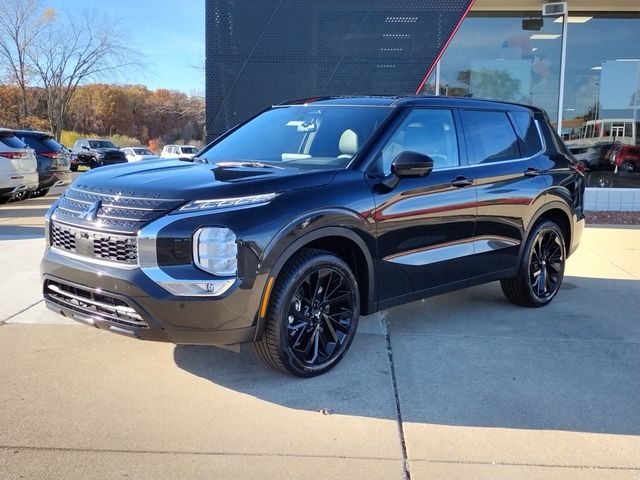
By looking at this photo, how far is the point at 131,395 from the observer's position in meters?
3.67

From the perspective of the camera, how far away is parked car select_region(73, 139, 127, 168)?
107 ft

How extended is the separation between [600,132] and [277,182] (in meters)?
11.7

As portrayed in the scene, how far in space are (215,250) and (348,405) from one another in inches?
47.4

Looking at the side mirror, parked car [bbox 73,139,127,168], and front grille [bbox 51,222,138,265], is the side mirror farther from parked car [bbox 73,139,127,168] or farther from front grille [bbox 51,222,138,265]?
parked car [bbox 73,139,127,168]

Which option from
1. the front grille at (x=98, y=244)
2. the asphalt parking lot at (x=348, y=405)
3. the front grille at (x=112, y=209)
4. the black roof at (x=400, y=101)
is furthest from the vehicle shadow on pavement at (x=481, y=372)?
the black roof at (x=400, y=101)

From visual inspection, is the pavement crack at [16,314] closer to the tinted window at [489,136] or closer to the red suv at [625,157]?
the tinted window at [489,136]

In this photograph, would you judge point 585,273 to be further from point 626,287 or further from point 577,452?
point 577,452

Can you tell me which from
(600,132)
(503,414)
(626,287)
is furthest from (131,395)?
(600,132)

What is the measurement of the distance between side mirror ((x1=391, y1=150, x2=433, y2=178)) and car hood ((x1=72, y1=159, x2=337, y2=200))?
0.45m

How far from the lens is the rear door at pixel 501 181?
4.99m

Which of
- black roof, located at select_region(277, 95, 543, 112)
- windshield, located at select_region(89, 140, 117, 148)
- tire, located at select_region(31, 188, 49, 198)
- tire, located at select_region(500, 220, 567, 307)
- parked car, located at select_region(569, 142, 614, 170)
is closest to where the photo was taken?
black roof, located at select_region(277, 95, 543, 112)

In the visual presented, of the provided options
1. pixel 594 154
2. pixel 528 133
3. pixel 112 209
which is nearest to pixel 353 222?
pixel 112 209

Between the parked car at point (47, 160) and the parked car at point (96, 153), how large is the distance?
16.9 metres

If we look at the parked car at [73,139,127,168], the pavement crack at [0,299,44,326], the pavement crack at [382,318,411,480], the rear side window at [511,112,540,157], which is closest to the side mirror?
the pavement crack at [382,318,411,480]
